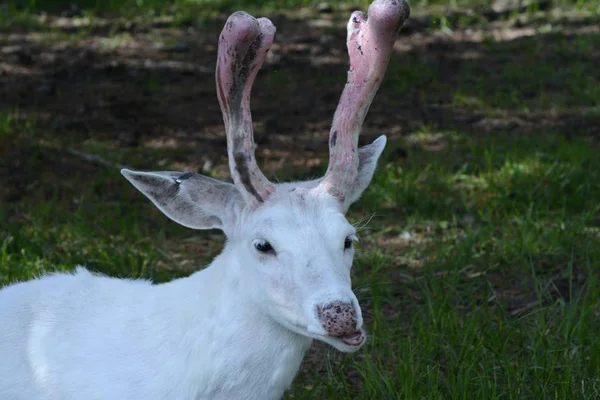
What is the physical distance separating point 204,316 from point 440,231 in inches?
108

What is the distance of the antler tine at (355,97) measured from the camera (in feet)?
11.5

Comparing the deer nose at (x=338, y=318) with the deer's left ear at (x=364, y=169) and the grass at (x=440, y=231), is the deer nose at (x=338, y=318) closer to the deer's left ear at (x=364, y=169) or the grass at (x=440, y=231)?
the deer's left ear at (x=364, y=169)

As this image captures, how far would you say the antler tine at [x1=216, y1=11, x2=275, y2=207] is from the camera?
10.9ft

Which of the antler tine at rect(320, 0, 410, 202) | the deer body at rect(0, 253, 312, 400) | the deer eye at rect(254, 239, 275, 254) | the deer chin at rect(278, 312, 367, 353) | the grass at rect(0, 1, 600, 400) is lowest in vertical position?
the grass at rect(0, 1, 600, 400)

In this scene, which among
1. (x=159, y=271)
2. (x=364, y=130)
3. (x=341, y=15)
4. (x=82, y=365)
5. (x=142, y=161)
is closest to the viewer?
(x=82, y=365)

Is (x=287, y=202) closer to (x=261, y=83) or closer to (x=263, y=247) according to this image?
(x=263, y=247)

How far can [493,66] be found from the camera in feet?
28.7

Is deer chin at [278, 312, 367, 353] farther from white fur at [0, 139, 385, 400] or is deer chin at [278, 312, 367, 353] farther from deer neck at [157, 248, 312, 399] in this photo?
deer neck at [157, 248, 312, 399]

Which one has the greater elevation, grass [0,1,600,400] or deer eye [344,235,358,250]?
deer eye [344,235,358,250]

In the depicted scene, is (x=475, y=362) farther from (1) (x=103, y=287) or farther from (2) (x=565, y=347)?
(1) (x=103, y=287)

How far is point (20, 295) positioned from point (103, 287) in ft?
1.10

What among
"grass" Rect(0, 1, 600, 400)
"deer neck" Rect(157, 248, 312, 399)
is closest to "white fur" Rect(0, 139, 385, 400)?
"deer neck" Rect(157, 248, 312, 399)

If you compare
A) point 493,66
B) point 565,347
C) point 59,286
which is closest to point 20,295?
point 59,286

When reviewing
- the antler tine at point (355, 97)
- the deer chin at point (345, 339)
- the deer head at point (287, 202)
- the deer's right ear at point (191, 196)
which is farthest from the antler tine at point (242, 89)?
the deer chin at point (345, 339)
